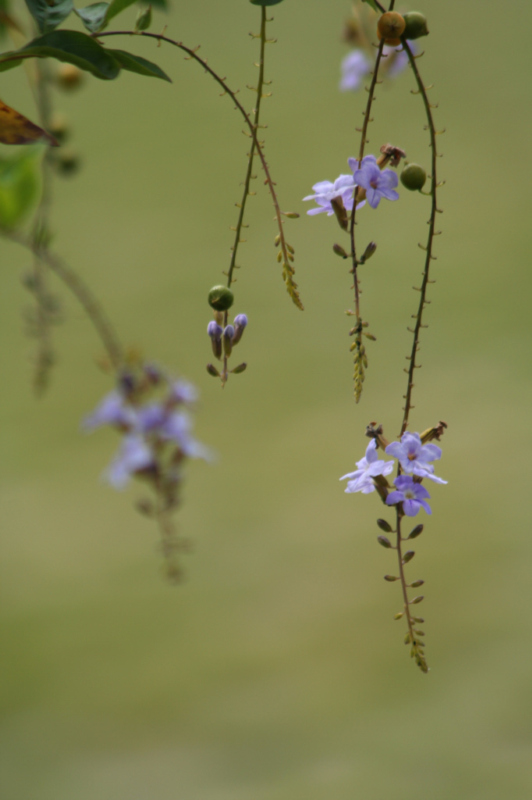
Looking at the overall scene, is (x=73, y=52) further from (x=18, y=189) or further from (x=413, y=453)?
(x=413, y=453)

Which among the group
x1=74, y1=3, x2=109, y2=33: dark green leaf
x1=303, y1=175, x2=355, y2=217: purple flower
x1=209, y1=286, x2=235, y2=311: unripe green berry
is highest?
x1=74, y1=3, x2=109, y2=33: dark green leaf

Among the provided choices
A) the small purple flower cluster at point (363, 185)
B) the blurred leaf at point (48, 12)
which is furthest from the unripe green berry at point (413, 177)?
the blurred leaf at point (48, 12)

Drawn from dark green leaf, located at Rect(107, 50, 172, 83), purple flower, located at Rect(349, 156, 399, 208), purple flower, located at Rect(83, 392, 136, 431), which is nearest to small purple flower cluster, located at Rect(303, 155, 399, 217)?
purple flower, located at Rect(349, 156, 399, 208)

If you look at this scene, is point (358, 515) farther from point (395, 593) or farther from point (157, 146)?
point (157, 146)

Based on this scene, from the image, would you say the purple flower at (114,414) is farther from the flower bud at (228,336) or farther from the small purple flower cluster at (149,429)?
the flower bud at (228,336)

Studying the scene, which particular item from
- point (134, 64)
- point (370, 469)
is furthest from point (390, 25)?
point (370, 469)

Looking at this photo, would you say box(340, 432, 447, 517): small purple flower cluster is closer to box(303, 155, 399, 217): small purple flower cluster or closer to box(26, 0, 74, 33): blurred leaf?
box(303, 155, 399, 217): small purple flower cluster
